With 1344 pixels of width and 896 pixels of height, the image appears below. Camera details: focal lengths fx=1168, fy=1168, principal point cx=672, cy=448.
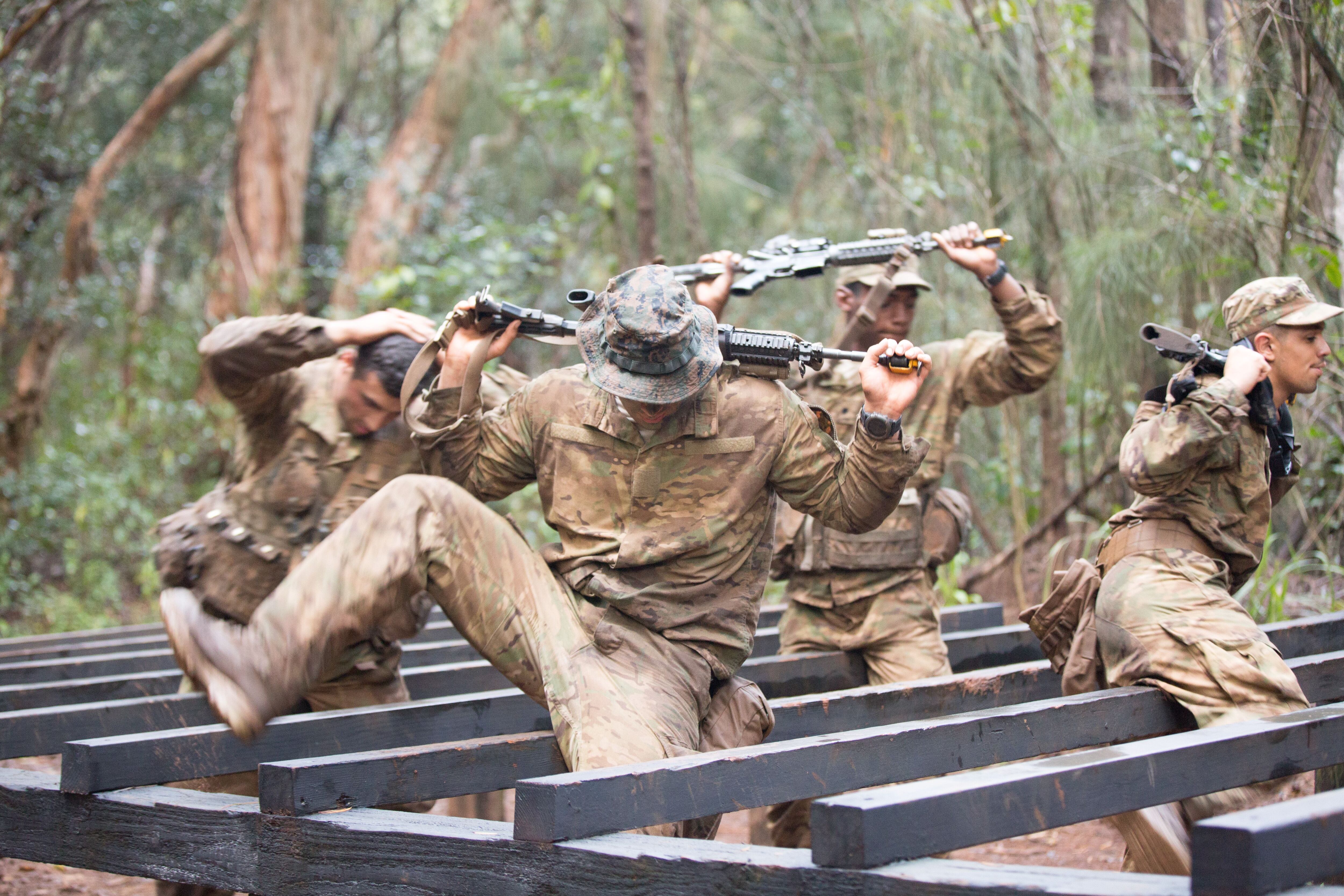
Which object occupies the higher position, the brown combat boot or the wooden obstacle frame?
the brown combat boot

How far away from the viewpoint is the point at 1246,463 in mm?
3615

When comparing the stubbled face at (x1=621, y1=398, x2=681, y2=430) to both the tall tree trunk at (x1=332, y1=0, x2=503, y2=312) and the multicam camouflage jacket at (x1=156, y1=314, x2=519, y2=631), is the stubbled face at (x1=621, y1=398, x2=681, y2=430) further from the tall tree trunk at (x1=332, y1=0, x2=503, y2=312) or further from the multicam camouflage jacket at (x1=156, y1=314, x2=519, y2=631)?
the tall tree trunk at (x1=332, y1=0, x2=503, y2=312)

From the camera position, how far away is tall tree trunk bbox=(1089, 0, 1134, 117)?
7.07 metres

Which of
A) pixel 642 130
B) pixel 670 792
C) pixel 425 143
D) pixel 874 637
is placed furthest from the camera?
pixel 425 143

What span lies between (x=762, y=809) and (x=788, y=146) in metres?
11.9

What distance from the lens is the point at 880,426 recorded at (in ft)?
10.1

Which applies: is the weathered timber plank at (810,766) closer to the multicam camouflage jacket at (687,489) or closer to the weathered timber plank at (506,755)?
the weathered timber plank at (506,755)

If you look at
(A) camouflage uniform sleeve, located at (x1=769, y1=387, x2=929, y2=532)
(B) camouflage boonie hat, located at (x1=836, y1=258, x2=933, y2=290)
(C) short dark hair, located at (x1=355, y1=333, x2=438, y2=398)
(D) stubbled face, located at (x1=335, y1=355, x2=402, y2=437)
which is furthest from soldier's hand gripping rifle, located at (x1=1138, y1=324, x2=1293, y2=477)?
(D) stubbled face, located at (x1=335, y1=355, x2=402, y2=437)

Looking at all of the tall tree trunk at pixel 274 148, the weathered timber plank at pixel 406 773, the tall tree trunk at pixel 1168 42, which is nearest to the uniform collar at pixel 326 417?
the weathered timber plank at pixel 406 773

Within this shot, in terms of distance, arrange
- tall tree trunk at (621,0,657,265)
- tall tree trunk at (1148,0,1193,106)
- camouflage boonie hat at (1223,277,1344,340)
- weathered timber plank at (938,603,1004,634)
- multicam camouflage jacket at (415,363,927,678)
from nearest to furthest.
→ multicam camouflage jacket at (415,363,927,678), camouflage boonie hat at (1223,277,1344,340), weathered timber plank at (938,603,1004,634), tall tree trunk at (1148,0,1193,106), tall tree trunk at (621,0,657,265)

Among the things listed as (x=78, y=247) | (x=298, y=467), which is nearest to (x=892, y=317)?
(x=298, y=467)

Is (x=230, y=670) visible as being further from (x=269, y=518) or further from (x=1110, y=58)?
(x=1110, y=58)

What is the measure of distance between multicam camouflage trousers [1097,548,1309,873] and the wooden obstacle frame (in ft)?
0.37

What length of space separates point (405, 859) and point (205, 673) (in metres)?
0.75
